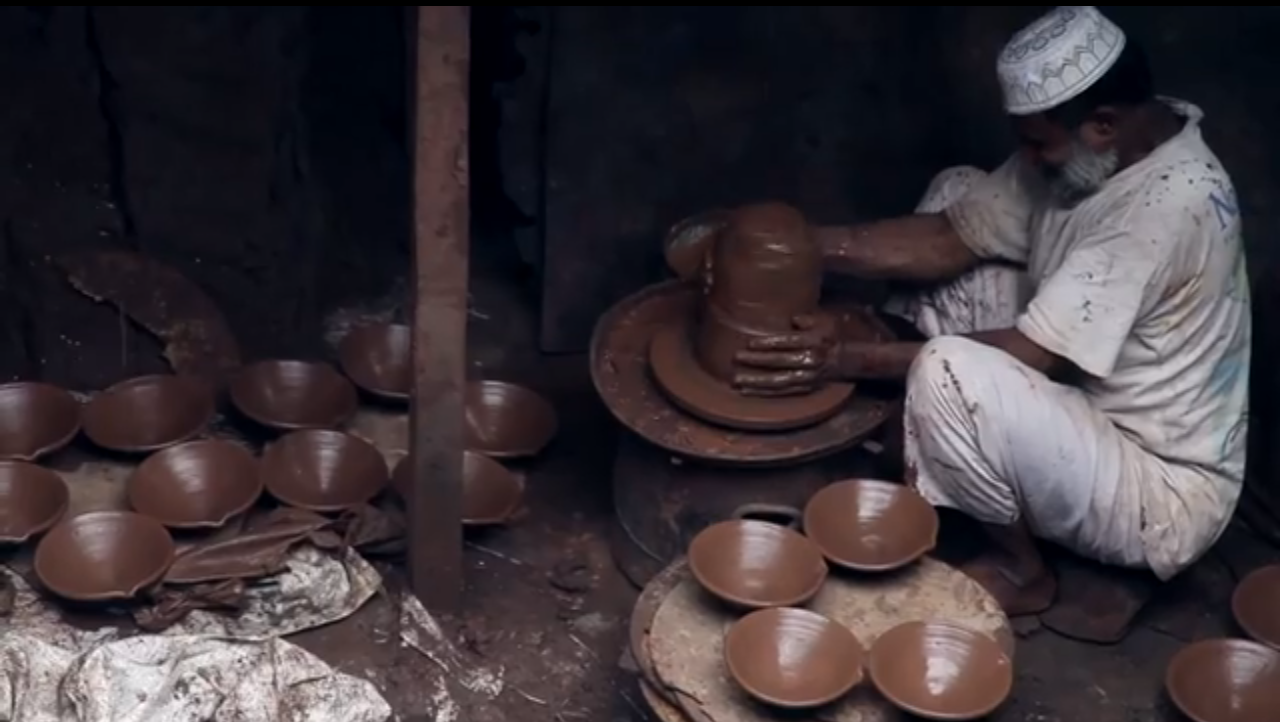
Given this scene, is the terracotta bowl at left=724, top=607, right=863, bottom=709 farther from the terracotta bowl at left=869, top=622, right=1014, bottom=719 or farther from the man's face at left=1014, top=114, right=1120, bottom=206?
the man's face at left=1014, top=114, right=1120, bottom=206

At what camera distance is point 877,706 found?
482 centimetres

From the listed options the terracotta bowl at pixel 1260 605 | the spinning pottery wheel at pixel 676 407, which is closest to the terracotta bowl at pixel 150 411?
the spinning pottery wheel at pixel 676 407

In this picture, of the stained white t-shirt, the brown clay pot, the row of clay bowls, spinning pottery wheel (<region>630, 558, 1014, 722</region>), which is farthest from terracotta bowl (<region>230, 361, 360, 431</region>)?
the stained white t-shirt

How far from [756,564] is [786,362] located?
0.62 meters

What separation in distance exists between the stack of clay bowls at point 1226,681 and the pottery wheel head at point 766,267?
4.37ft

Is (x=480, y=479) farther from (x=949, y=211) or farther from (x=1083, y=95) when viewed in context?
(x=1083, y=95)

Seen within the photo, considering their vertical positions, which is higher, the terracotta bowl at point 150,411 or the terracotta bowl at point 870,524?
the terracotta bowl at point 870,524

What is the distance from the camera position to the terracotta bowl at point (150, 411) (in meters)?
5.95

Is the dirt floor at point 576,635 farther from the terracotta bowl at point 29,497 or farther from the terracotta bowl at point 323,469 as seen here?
the terracotta bowl at point 29,497

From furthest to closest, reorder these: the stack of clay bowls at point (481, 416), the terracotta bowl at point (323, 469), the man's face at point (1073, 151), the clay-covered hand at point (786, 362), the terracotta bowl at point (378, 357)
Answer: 1. the terracotta bowl at point (378, 357)
2. the stack of clay bowls at point (481, 416)
3. the terracotta bowl at point (323, 469)
4. the clay-covered hand at point (786, 362)
5. the man's face at point (1073, 151)

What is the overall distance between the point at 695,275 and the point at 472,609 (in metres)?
1.14

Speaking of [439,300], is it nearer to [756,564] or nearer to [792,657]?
[756,564]

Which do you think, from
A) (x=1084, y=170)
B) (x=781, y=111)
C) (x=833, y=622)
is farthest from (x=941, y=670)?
(x=781, y=111)

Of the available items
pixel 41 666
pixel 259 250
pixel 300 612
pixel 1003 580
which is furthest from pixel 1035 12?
pixel 41 666
